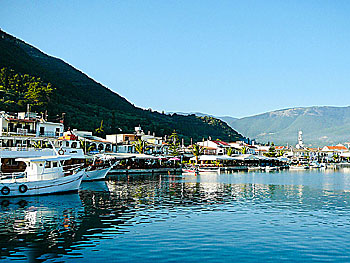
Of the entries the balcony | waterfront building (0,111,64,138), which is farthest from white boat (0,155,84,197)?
the balcony

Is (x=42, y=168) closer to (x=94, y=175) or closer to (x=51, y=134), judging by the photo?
(x=94, y=175)

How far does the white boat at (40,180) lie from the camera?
127ft

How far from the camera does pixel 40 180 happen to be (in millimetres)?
40156

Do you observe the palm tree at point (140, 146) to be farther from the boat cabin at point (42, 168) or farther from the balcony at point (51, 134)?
the boat cabin at point (42, 168)

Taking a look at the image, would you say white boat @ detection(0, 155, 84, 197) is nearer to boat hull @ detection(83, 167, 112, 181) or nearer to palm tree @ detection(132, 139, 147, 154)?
boat hull @ detection(83, 167, 112, 181)

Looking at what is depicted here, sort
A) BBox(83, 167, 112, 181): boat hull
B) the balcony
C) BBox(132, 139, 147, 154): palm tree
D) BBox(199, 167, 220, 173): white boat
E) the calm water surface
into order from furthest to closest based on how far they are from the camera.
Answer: BBox(132, 139, 147, 154): palm tree → BBox(199, 167, 220, 173): white boat → the balcony → BBox(83, 167, 112, 181): boat hull → the calm water surface

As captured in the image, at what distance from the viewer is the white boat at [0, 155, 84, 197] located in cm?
3866

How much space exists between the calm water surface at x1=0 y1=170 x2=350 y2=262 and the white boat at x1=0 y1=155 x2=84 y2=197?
1.41 m

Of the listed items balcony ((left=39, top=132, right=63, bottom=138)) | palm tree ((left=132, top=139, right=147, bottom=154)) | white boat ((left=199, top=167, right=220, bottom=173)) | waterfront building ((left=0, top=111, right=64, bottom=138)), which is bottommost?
white boat ((left=199, top=167, right=220, bottom=173))

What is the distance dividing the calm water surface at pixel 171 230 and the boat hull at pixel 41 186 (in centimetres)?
131

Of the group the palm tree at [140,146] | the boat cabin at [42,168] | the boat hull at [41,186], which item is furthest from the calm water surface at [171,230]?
the palm tree at [140,146]

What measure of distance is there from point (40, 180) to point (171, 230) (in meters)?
20.9

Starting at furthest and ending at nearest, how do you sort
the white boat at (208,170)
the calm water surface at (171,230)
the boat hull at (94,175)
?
the white boat at (208,170), the boat hull at (94,175), the calm water surface at (171,230)

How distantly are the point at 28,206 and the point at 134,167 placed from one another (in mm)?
53520
